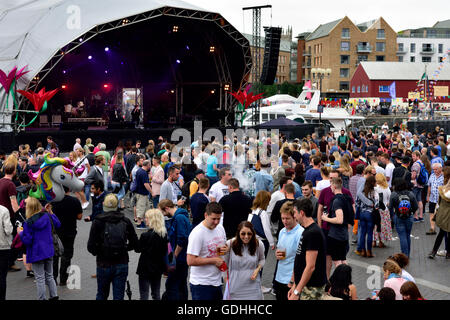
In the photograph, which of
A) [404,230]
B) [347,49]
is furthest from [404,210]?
[347,49]

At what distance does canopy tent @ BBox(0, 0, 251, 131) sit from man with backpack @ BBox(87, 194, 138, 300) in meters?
18.5

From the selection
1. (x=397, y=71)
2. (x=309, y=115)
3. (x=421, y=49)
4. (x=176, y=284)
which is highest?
(x=421, y=49)

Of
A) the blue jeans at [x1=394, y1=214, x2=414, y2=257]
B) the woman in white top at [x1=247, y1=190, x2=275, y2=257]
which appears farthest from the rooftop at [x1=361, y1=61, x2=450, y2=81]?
the woman in white top at [x1=247, y1=190, x2=275, y2=257]

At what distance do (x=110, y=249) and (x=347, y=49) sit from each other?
71.9m

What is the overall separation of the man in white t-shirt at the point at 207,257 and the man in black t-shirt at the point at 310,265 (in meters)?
0.82

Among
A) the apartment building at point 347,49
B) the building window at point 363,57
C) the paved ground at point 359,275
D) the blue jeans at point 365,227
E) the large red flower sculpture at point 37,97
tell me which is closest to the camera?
the paved ground at point 359,275

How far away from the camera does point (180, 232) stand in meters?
6.15

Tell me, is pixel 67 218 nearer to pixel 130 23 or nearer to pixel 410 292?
pixel 410 292

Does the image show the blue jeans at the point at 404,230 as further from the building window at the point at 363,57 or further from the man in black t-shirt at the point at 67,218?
the building window at the point at 363,57

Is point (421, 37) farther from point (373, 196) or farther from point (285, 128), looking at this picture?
point (373, 196)

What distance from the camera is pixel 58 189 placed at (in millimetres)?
7805

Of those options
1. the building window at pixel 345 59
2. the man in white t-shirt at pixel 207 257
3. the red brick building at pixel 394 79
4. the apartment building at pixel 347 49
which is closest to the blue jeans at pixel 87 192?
the man in white t-shirt at pixel 207 257

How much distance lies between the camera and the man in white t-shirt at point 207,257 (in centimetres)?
520
